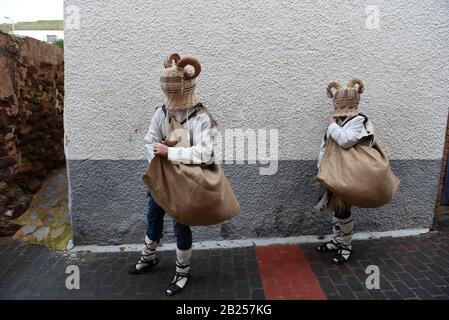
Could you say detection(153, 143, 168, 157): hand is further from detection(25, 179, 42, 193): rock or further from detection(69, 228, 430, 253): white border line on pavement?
detection(25, 179, 42, 193): rock

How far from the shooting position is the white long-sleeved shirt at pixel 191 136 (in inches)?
99.3

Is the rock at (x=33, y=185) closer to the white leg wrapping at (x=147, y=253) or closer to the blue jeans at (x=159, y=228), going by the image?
the white leg wrapping at (x=147, y=253)

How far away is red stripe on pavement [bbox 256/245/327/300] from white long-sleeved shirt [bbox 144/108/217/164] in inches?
54.0

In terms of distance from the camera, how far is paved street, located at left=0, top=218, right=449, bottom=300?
2.97 meters

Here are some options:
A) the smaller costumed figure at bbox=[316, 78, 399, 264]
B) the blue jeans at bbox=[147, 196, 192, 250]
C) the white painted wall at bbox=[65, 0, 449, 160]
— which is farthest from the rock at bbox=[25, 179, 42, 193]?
the smaller costumed figure at bbox=[316, 78, 399, 264]

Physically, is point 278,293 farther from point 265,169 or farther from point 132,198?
point 132,198

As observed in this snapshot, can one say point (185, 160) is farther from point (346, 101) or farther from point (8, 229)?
point (8, 229)

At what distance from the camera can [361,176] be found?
2.93 m

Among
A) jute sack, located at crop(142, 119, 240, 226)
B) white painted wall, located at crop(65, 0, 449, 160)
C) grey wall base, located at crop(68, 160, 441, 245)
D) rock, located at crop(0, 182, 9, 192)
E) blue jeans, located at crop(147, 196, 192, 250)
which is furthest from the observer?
rock, located at crop(0, 182, 9, 192)

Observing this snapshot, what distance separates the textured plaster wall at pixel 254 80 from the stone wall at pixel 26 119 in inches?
45.8

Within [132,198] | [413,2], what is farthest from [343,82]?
[132,198]

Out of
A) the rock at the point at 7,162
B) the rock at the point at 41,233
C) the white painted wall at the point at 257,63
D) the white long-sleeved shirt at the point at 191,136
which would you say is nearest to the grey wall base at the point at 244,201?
the white painted wall at the point at 257,63

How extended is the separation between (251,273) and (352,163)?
56.7 inches

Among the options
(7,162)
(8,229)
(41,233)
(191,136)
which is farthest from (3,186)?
(191,136)
